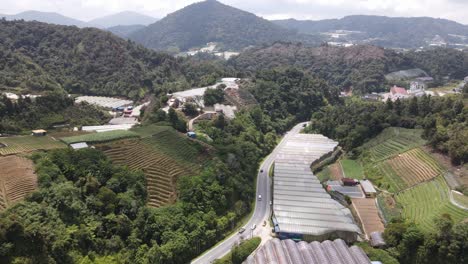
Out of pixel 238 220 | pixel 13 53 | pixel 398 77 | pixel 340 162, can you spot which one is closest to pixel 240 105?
pixel 340 162

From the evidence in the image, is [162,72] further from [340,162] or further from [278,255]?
[278,255]

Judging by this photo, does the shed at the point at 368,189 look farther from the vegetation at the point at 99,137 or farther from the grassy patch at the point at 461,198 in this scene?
the vegetation at the point at 99,137

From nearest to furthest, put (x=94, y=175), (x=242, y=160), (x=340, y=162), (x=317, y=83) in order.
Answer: (x=94, y=175) < (x=242, y=160) < (x=340, y=162) < (x=317, y=83)

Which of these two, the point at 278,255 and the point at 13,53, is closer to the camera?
the point at 278,255

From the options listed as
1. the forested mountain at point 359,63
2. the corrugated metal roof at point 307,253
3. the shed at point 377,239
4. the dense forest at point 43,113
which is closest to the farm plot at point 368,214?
the shed at point 377,239

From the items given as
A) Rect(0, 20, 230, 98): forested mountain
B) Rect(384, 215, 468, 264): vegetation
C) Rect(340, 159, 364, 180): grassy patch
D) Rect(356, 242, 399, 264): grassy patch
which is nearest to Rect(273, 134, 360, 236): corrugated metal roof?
Rect(356, 242, 399, 264): grassy patch

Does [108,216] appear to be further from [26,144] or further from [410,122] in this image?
[410,122]

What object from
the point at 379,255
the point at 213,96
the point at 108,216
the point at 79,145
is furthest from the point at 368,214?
the point at 213,96
